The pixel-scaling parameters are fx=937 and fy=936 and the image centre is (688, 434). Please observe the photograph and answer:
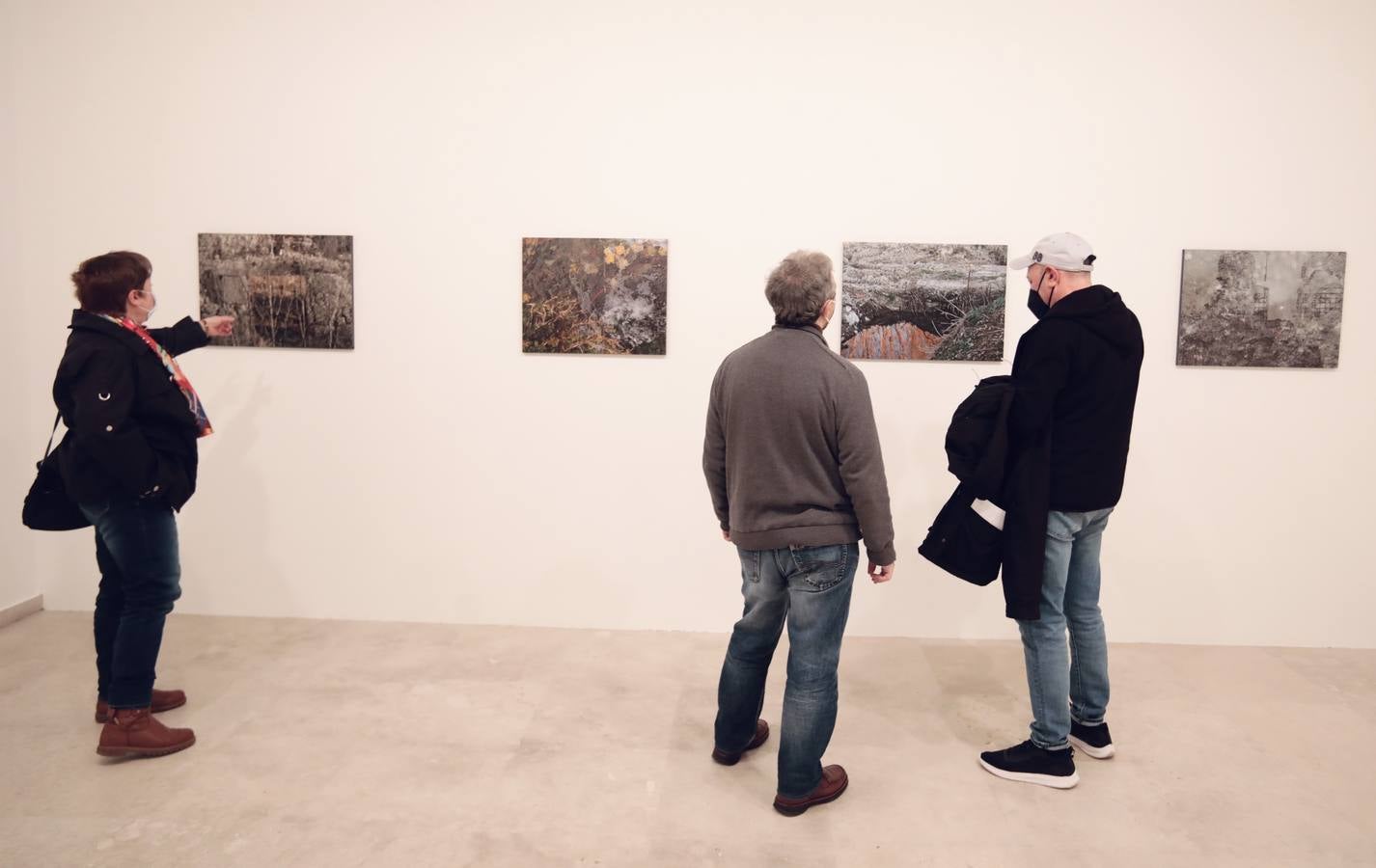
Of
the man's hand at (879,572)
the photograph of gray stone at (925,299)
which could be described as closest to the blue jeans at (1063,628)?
the man's hand at (879,572)

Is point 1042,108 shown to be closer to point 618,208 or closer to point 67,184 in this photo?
point 618,208

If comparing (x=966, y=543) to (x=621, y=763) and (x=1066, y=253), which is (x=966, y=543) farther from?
(x=621, y=763)

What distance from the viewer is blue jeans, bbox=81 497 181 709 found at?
3279 mm

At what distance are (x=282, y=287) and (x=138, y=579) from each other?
77.3 inches

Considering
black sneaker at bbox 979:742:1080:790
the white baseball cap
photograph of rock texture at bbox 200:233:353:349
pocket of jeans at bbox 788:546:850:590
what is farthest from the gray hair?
photograph of rock texture at bbox 200:233:353:349

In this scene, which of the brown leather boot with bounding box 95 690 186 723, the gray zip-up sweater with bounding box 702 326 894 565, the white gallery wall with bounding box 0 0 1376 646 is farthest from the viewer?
the white gallery wall with bounding box 0 0 1376 646

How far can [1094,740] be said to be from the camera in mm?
3496

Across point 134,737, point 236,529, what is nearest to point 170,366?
point 134,737

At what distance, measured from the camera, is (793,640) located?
2.98 meters

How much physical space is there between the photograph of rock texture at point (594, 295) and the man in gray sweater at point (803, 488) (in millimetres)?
1734

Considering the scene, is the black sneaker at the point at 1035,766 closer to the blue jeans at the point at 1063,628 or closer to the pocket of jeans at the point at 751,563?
the blue jeans at the point at 1063,628

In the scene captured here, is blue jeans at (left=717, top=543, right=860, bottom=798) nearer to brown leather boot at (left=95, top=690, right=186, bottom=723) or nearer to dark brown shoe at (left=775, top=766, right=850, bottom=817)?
dark brown shoe at (left=775, top=766, right=850, bottom=817)

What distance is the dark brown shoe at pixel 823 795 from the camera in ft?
9.92

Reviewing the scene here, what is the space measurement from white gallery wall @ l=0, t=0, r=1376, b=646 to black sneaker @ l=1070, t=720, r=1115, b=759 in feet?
4.14
